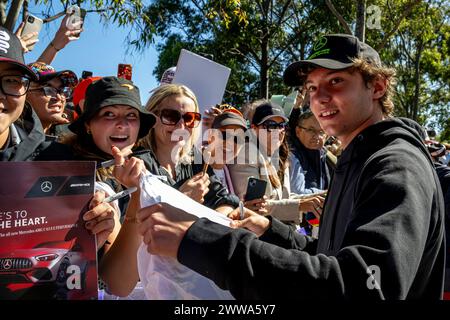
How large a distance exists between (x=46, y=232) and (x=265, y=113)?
10.3 feet

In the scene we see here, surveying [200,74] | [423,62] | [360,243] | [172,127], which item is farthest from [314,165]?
[423,62]

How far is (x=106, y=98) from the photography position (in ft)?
7.66

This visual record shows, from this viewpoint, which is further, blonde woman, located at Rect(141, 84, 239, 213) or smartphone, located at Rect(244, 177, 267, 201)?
blonde woman, located at Rect(141, 84, 239, 213)

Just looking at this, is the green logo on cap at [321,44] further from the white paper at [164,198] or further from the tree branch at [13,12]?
the tree branch at [13,12]

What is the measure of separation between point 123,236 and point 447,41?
81.5 ft

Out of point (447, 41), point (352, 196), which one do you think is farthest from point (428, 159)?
point (447, 41)

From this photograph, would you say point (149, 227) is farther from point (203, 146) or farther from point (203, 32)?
point (203, 32)

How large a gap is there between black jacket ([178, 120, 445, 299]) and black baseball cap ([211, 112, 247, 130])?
2153mm

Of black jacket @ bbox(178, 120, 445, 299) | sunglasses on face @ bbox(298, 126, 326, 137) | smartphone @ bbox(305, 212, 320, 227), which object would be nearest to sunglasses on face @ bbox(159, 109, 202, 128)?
smartphone @ bbox(305, 212, 320, 227)

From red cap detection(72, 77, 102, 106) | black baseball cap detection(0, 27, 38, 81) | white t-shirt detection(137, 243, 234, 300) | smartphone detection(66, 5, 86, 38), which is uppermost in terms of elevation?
smartphone detection(66, 5, 86, 38)

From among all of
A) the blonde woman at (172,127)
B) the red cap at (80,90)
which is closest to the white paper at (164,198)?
the blonde woman at (172,127)

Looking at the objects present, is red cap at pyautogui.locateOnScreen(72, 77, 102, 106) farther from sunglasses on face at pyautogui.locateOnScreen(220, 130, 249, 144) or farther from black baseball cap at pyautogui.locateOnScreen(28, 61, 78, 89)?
sunglasses on face at pyautogui.locateOnScreen(220, 130, 249, 144)

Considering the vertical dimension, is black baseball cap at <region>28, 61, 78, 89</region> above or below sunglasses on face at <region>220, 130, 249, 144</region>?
above

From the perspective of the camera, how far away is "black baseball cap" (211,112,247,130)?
359cm
